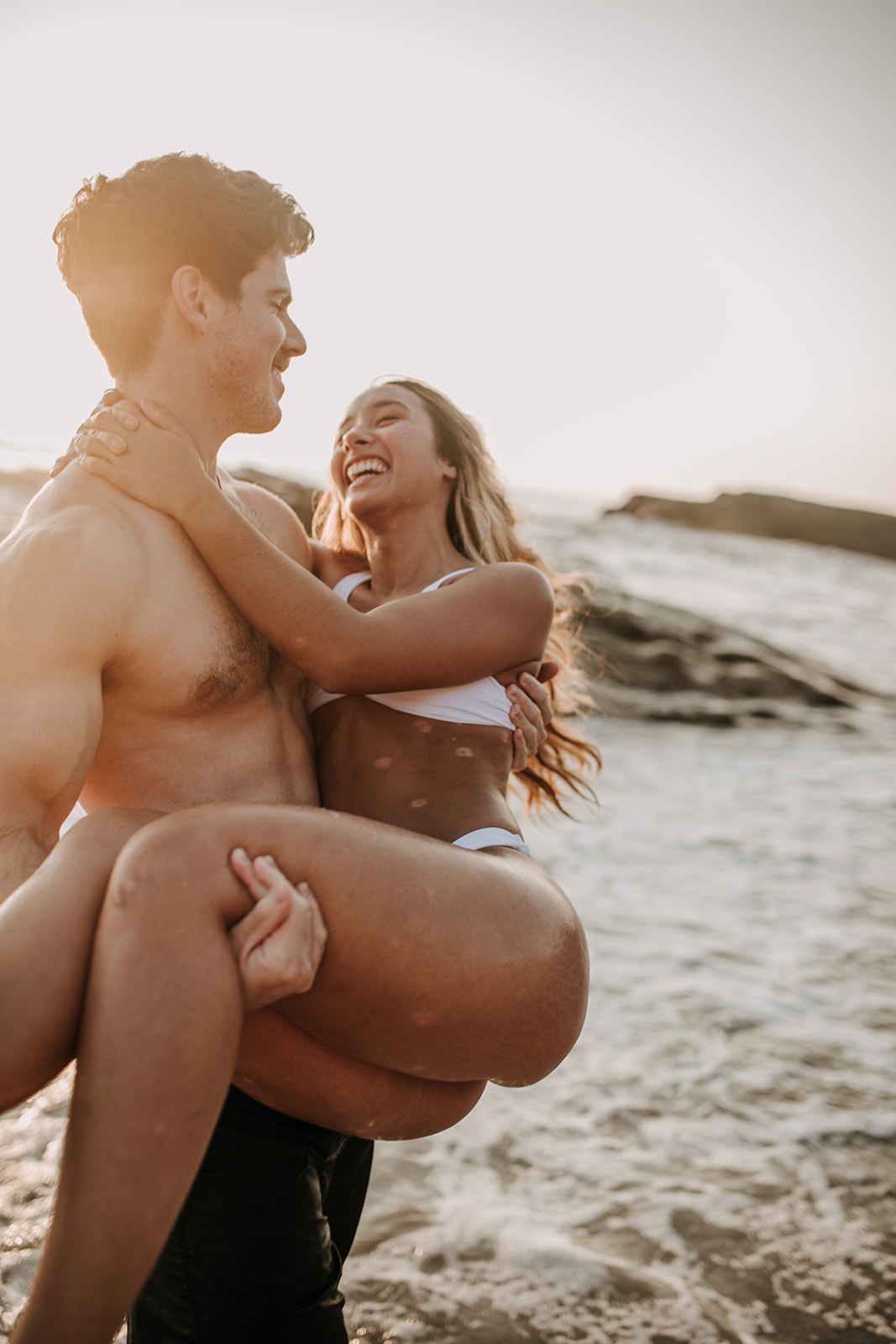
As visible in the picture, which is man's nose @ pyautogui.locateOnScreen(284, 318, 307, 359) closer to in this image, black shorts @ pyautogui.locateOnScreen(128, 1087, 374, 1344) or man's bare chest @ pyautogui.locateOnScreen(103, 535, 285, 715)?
man's bare chest @ pyautogui.locateOnScreen(103, 535, 285, 715)

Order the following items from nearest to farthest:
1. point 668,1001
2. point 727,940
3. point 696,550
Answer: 1. point 668,1001
2. point 727,940
3. point 696,550

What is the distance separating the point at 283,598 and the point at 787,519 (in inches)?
2262

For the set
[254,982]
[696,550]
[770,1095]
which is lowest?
[696,550]

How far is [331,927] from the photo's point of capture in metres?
1.64

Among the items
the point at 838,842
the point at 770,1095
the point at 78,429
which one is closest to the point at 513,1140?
the point at 770,1095

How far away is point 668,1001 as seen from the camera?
4.58m

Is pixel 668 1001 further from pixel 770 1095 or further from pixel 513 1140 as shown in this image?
pixel 513 1140

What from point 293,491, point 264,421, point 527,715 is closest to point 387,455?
point 264,421

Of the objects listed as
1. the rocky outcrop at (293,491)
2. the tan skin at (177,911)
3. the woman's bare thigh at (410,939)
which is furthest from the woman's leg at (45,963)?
the rocky outcrop at (293,491)

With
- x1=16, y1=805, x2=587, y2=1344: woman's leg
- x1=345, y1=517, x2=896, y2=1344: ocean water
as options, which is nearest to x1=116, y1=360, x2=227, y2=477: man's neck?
x1=16, y1=805, x2=587, y2=1344: woman's leg

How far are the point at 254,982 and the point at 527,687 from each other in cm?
144

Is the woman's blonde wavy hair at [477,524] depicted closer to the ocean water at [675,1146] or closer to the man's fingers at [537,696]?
the man's fingers at [537,696]

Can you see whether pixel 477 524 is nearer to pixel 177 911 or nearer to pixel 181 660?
pixel 181 660

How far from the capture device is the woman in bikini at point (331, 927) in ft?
4.55
